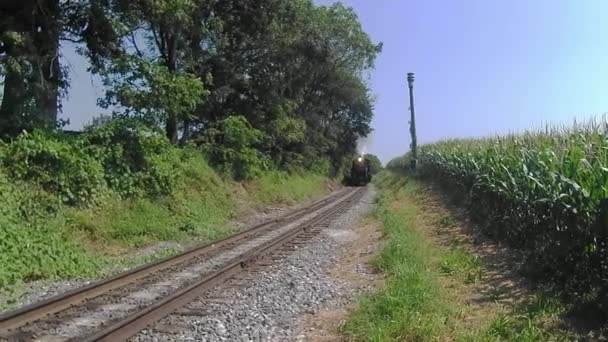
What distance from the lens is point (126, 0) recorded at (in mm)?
17109

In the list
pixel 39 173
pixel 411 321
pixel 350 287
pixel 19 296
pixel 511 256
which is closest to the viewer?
pixel 411 321

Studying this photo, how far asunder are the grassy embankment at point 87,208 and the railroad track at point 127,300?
122 cm

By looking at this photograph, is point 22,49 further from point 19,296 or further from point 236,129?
point 236,129

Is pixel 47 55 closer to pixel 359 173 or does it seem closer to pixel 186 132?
pixel 186 132

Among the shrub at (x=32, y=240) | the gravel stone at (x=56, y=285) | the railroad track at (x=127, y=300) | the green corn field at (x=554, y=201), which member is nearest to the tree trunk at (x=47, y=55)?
the shrub at (x=32, y=240)

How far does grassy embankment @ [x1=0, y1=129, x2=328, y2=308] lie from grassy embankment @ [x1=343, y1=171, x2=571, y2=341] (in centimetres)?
560

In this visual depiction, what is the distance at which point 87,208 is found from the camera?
14422mm

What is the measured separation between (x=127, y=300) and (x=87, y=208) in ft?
20.7

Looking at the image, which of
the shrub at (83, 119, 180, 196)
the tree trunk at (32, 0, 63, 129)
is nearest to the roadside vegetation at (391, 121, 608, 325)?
the shrub at (83, 119, 180, 196)

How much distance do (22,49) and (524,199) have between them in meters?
12.6

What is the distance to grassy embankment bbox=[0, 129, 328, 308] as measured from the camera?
442 inches

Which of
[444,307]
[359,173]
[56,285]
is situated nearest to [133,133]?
[56,285]

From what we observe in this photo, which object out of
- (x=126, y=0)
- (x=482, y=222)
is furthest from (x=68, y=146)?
(x=482, y=222)

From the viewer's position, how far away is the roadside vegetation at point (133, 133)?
1284cm
